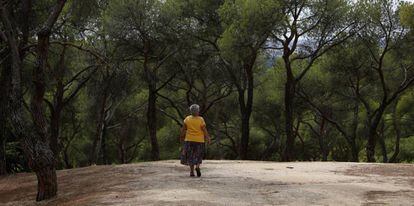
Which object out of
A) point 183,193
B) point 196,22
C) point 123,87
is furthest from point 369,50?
point 183,193

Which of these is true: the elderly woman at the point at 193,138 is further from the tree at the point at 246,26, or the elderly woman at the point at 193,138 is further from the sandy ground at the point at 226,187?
the tree at the point at 246,26

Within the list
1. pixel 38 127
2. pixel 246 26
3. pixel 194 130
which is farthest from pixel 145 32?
pixel 38 127

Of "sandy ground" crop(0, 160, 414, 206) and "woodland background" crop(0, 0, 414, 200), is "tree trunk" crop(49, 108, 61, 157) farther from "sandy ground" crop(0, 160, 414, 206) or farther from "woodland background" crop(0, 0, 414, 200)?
"sandy ground" crop(0, 160, 414, 206)

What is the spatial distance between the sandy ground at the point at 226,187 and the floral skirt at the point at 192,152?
42 cm

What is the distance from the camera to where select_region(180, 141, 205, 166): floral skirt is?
12.4 meters

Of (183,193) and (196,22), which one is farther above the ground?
(196,22)

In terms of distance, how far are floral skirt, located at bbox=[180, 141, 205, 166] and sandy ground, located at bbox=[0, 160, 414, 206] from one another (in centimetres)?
42

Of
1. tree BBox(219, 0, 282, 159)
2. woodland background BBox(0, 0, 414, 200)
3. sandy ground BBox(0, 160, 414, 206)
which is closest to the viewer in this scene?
sandy ground BBox(0, 160, 414, 206)

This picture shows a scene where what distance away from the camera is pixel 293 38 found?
83.9ft

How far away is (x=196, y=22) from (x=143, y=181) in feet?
56.2

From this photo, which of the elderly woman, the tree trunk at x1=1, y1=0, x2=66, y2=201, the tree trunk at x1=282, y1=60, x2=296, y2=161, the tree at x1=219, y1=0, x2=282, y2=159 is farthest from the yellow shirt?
the tree trunk at x1=282, y1=60, x2=296, y2=161

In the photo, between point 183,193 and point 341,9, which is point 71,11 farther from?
point 183,193

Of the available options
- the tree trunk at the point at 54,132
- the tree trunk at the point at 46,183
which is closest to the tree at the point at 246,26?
the tree trunk at the point at 54,132

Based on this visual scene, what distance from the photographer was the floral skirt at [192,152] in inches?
490
